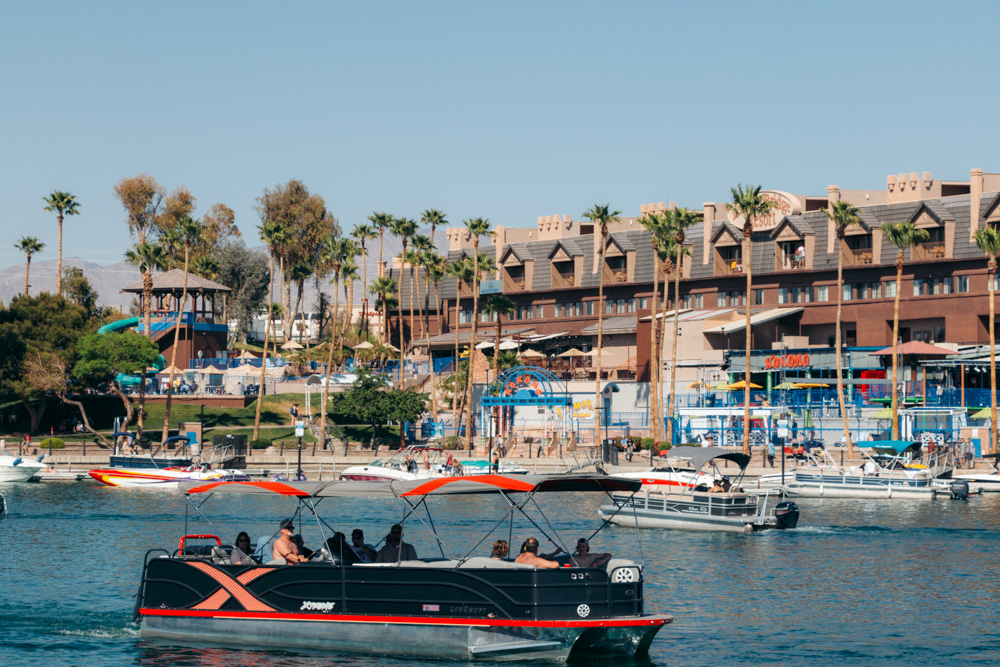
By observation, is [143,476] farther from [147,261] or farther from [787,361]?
[787,361]

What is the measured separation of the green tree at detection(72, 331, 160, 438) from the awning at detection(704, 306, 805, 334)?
135 ft

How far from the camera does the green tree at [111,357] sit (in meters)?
74.0

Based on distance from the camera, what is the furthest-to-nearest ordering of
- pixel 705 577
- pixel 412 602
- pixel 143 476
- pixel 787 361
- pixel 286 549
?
1. pixel 787 361
2. pixel 143 476
3. pixel 705 577
4. pixel 286 549
5. pixel 412 602

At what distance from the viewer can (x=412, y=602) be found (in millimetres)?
20938

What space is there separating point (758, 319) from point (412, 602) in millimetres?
68503

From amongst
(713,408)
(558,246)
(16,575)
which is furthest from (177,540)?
(558,246)

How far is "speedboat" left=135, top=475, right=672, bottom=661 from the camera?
20.3 meters

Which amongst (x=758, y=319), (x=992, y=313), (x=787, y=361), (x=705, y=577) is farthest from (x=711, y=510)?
(x=758, y=319)

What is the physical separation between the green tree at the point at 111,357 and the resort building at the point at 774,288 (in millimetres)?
23402

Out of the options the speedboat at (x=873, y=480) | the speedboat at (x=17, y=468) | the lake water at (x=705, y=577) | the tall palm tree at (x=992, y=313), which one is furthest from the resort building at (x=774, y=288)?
the speedboat at (x=17, y=468)

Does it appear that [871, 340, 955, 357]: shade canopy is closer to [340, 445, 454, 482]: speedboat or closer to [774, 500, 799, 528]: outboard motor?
[340, 445, 454, 482]: speedboat

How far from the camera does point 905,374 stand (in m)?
78.6

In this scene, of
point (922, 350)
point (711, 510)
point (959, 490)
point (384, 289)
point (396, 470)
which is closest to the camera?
point (711, 510)

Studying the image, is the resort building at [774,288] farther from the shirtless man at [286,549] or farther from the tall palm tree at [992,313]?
the shirtless man at [286,549]
